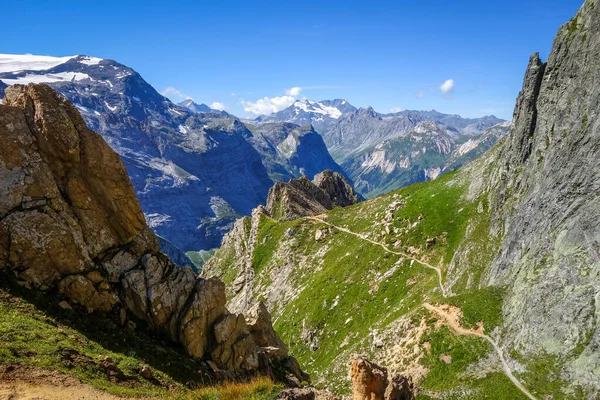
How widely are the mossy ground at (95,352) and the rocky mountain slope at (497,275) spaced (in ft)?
88.4

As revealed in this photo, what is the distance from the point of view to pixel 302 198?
149 m

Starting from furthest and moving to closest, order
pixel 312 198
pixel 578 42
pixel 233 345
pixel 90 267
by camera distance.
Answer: pixel 312 198 → pixel 578 42 → pixel 233 345 → pixel 90 267

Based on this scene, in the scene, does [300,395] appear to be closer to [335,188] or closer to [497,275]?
[497,275]

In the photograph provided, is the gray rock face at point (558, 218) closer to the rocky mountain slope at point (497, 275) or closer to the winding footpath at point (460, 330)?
the rocky mountain slope at point (497, 275)

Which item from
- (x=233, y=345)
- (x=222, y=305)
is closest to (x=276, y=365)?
(x=233, y=345)

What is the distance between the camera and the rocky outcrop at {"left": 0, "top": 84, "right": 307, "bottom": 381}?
30.0 m

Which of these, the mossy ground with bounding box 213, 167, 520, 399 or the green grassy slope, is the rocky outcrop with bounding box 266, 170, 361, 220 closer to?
the green grassy slope

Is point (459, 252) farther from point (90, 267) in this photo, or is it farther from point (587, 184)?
point (90, 267)

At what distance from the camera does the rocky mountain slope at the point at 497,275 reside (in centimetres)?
3831

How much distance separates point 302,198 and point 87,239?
386 feet

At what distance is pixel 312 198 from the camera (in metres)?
159

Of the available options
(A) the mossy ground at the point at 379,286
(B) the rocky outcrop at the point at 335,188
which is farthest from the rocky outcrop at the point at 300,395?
(B) the rocky outcrop at the point at 335,188

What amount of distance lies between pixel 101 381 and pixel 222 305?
16601 mm

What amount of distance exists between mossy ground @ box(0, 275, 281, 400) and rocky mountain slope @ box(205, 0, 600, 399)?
26931 millimetres
